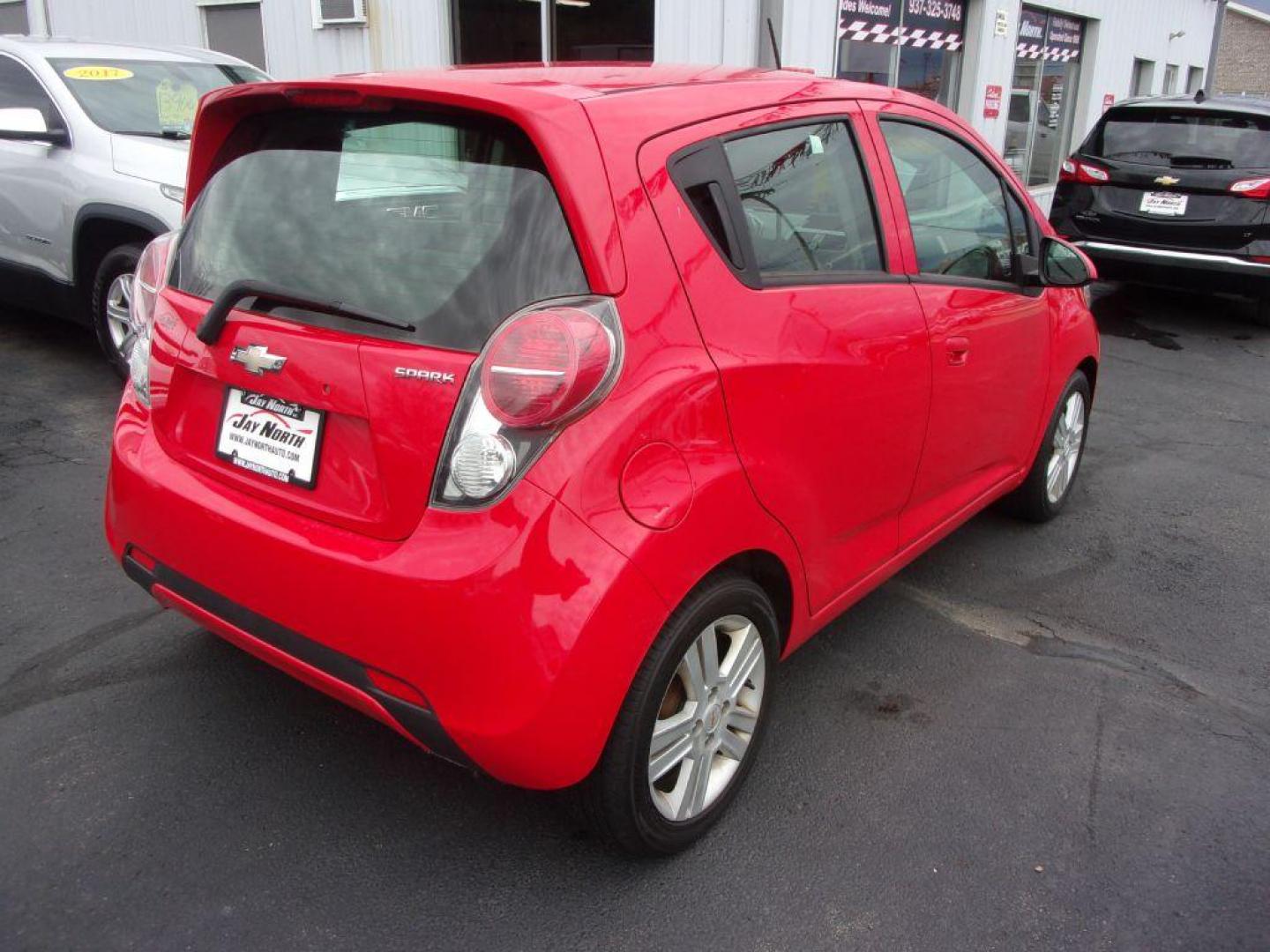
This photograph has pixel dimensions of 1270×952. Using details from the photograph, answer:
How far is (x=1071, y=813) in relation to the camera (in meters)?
2.60

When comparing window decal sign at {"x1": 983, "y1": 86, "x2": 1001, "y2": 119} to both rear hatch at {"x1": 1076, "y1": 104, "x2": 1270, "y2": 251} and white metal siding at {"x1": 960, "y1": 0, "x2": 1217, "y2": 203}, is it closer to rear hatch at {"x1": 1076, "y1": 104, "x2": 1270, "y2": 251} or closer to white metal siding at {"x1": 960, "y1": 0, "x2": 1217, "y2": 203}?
white metal siding at {"x1": 960, "y1": 0, "x2": 1217, "y2": 203}

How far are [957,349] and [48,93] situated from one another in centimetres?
515

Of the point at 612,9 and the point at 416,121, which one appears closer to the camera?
the point at 416,121

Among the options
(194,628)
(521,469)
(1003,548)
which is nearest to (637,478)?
(521,469)

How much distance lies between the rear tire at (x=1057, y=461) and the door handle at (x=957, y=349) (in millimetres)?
1079

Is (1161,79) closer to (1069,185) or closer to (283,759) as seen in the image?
(1069,185)

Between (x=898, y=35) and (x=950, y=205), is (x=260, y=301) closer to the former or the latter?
(x=950, y=205)

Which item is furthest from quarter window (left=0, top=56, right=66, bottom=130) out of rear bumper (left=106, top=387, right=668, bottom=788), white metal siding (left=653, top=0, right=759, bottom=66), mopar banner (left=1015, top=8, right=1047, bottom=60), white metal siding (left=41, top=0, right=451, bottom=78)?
mopar banner (left=1015, top=8, right=1047, bottom=60)

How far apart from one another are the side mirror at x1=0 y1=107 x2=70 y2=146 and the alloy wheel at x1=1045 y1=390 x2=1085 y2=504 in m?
5.11

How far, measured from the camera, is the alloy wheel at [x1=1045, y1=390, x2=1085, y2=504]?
423 centimetres

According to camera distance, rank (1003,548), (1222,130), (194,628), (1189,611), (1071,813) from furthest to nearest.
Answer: (1222,130)
(1003,548)
(1189,611)
(194,628)
(1071,813)

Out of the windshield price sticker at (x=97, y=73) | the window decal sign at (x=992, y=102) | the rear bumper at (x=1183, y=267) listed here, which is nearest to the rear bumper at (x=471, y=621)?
the windshield price sticker at (x=97, y=73)

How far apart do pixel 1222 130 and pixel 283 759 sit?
8.46 m

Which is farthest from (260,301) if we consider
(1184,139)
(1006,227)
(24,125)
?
(1184,139)
